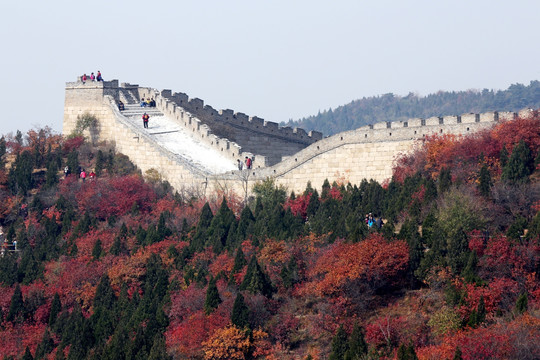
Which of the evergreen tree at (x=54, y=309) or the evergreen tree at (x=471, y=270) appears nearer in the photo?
the evergreen tree at (x=471, y=270)

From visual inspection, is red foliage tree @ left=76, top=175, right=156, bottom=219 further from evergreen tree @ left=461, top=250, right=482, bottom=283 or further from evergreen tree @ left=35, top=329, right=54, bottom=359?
evergreen tree @ left=461, top=250, right=482, bottom=283

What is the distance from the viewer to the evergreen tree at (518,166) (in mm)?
26234

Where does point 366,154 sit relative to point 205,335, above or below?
above

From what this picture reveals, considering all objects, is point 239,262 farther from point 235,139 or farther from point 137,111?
point 137,111

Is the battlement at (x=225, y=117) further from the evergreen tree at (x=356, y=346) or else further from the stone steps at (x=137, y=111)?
the evergreen tree at (x=356, y=346)

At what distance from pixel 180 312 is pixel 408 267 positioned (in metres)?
5.49

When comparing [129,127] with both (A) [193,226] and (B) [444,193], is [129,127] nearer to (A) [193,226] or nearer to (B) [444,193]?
(A) [193,226]

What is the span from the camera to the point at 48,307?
28719 mm

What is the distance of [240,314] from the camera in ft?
76.9

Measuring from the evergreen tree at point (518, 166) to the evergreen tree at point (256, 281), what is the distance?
6434 mm

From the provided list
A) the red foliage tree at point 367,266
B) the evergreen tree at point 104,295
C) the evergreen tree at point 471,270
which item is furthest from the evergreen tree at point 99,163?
the evergreen tree at point 471,270

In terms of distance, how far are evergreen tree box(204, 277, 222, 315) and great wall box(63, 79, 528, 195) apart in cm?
788

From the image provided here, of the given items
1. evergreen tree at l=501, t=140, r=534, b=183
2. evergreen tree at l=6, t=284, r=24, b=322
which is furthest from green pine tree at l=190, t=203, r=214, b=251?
evergreen tree at l=501, t=140, r=534, b=183

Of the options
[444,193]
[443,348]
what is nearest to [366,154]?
[444,193]
